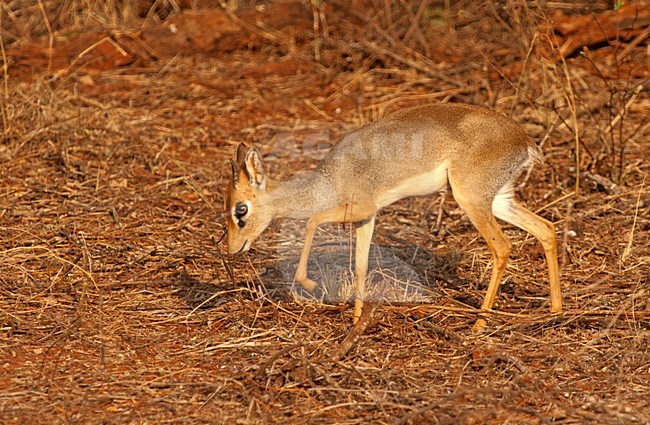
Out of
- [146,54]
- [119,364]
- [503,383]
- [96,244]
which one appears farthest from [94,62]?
[503,383]

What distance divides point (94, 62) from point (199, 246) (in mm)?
4610

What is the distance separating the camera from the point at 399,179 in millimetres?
5484

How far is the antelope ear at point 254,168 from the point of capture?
5.25m

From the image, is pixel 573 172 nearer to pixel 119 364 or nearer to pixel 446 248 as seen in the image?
pixel 446 248

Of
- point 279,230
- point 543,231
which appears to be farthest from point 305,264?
point 279,230

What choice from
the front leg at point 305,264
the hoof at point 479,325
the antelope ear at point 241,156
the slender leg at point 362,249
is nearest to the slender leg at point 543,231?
the hoof at point 479,325

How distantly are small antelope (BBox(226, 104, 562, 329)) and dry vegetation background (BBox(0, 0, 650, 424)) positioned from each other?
32 centimetres

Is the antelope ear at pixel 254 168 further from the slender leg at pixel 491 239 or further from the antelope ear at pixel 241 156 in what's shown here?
the slender leg at pixel 491 239

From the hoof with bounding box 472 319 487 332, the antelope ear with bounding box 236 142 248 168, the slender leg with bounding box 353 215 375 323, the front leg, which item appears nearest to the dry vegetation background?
the hoof with bounding box 472 319 487 332

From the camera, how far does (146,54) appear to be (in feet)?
34.3

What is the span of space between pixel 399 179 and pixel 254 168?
33.7 inches

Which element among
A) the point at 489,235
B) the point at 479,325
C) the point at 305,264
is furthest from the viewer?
the point at 489,235

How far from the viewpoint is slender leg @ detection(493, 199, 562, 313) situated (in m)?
5.39

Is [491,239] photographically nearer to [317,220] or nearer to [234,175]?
[317,220]
